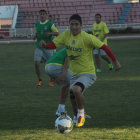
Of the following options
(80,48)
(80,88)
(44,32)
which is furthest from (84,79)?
(44,32)

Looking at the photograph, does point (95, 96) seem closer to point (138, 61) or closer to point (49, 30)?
point (49, 30)

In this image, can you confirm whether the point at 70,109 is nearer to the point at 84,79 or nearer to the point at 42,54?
the point at 84,79

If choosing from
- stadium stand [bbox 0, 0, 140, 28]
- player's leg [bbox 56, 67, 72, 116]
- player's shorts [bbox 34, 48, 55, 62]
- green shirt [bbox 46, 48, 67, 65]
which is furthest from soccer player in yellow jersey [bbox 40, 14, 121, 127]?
stadium stand [bbox 0, 0, 140, 28]

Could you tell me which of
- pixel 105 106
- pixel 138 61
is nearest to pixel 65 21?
pixel 138 61

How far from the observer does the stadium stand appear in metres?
53.9

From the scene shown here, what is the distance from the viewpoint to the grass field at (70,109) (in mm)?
7566

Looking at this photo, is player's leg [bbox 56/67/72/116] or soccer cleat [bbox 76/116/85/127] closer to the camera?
soccer cleat [bbox 76/116/85/127]

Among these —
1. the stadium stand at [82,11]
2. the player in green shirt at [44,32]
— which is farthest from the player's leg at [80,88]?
the stadium stand at [82,11]

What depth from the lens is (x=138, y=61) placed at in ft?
68.8

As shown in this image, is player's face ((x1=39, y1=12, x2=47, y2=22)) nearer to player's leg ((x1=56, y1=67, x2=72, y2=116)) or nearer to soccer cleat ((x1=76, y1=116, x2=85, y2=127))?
player's leg ((x1=56, y1=67, x2=72, y2=116))

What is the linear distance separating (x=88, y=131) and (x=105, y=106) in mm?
2507

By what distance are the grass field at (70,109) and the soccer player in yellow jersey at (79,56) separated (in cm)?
55

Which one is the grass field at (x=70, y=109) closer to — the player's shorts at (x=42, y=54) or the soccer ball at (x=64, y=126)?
the soccer ball at (x=64, y=126)

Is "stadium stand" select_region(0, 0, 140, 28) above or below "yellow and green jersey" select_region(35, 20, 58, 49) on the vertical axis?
below
